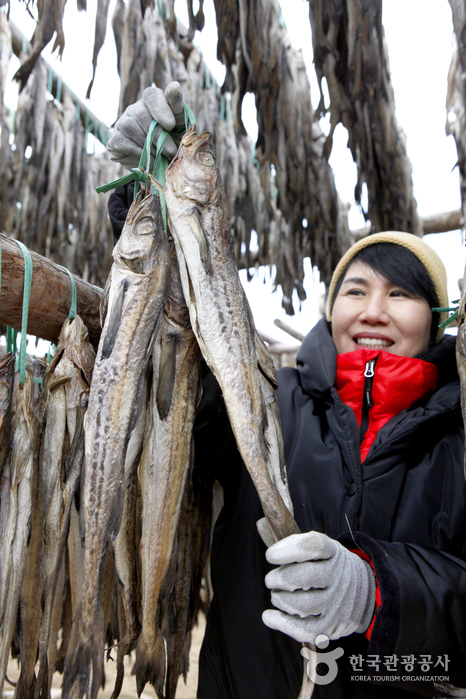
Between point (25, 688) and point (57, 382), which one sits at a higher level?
point (57, 382)

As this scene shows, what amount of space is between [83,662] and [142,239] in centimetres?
85

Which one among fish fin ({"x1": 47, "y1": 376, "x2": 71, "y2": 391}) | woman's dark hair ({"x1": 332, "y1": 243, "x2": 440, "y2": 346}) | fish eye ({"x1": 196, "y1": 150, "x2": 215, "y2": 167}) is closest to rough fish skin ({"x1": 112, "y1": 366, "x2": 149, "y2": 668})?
fish fin ({"x1": 47, "y1": 376, "x2": 71, "y2": 391})

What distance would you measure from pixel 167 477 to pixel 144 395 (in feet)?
0.62

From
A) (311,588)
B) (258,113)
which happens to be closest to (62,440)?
(311,588)

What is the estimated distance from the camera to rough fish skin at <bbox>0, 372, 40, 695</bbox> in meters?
1.11

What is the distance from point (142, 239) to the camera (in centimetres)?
104

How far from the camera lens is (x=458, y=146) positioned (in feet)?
5.59

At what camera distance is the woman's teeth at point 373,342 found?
1.68 meters

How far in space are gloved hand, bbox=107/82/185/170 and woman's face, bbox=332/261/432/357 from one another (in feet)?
2.74

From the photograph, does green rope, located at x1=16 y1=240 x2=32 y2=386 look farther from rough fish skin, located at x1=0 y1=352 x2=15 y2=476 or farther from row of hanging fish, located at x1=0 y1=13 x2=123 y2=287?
row of hanging fish, located at x1=0 y1=13 x2=123 y2=287

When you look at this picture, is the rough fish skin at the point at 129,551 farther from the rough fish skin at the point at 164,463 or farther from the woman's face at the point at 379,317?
the woman's face at the point at 379,317

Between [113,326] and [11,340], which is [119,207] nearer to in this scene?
[11,340]

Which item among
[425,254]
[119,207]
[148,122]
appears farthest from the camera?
[425,254]

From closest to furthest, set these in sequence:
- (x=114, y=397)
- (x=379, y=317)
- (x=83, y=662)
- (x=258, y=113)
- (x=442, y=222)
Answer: (x=83, y=662) < (x=114, y=397) < (x=379, y=317) < (x=258, y=113) < (x=442, y=222)
